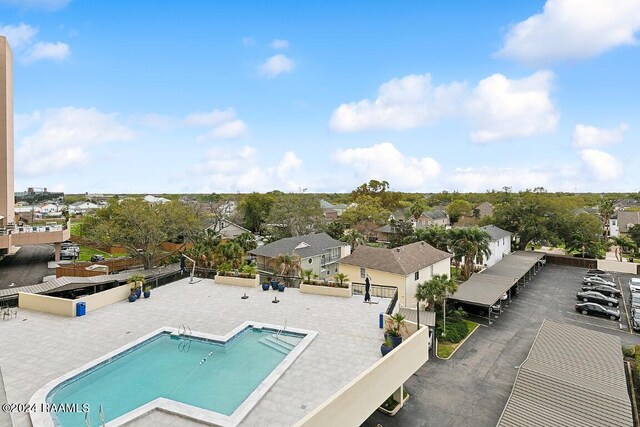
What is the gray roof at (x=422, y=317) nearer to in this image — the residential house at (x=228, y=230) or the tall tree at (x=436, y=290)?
the tall tree at (x=436, y=290)

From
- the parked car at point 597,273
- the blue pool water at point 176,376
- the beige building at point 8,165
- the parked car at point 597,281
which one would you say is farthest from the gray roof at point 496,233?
the beige building at point 8,165

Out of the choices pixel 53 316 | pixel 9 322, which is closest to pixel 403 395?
pixel 53 316

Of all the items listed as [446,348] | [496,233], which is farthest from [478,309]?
[496,233]

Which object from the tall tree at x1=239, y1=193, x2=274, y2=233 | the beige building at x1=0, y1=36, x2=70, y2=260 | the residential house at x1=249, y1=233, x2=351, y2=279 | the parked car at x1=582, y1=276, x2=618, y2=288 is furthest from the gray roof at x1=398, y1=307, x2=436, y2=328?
the tall tree at x1=239, y1=193, x2=274, y2=233

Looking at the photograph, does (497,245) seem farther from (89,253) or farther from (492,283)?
(89,253)

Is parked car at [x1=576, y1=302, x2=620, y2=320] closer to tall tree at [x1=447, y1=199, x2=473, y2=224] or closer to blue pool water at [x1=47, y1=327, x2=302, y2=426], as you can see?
blue pool water at [x1=47, y1=327, x2=302, y2=426]
